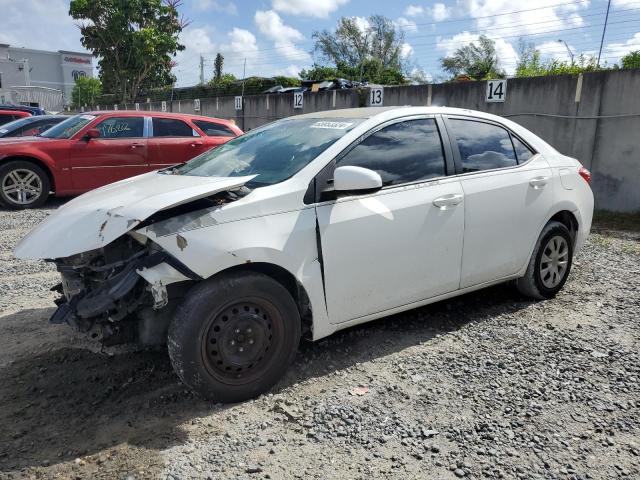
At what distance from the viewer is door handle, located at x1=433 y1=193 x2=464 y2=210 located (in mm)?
3719

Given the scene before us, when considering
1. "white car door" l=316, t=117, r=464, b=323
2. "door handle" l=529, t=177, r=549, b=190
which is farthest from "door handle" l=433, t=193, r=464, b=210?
"door handle" l=529, t=177, r=549, b=190

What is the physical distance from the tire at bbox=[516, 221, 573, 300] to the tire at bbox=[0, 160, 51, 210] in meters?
7.68

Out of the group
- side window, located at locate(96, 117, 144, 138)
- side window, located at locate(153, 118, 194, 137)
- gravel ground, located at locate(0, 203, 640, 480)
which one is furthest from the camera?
side window, located at locate(153, 118, 194, 137)

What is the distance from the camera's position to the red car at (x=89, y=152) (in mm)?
8672

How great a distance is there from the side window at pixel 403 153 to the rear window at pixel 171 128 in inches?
268

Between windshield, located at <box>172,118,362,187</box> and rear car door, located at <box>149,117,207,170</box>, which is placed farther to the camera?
rear car door, located at <box>149,117,207,170</box>

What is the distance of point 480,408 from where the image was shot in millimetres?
3072

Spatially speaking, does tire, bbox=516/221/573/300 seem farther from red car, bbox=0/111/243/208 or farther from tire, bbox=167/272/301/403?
red car, bbox=0/111/243/208

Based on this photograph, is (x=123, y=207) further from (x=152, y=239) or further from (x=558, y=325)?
(x=558, y=325)

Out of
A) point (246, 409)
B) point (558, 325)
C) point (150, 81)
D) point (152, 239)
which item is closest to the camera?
point (152, 239)

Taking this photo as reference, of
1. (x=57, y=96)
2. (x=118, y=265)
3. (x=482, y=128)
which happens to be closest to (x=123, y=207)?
(x=118, y=265)

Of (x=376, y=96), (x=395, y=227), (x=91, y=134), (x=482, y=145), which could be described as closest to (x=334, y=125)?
(x=395, y=227)

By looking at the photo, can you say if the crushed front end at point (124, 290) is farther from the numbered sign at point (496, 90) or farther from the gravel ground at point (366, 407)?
the numbered sign at point (496, 90)

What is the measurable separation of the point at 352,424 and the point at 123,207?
1.74 metres
